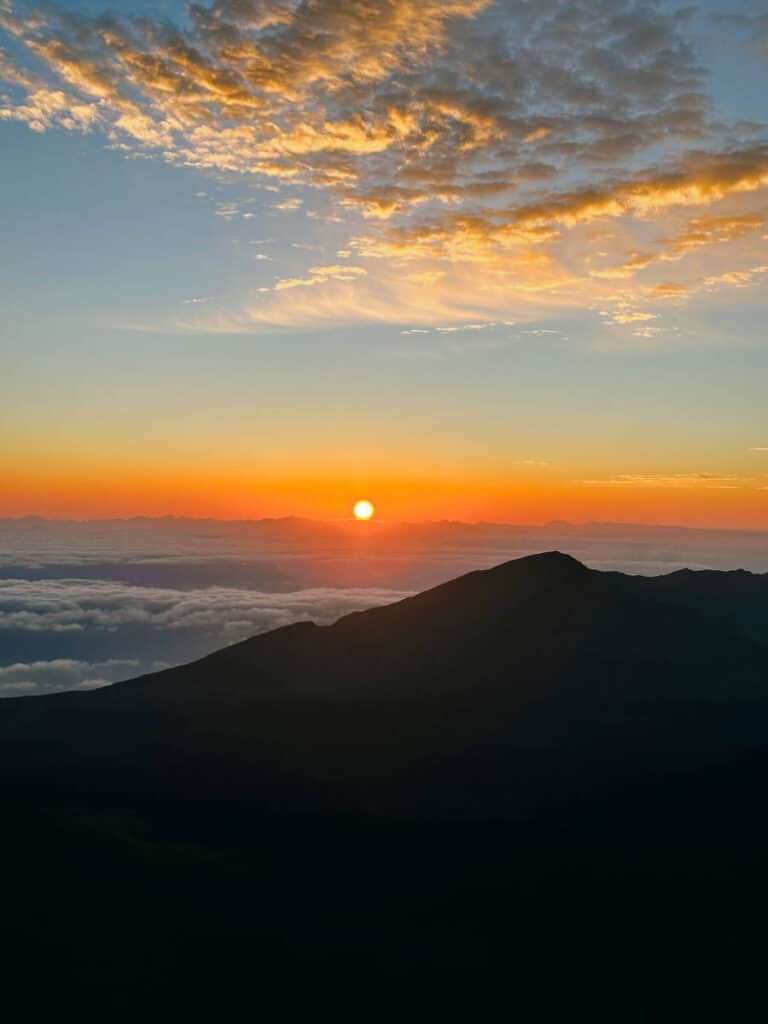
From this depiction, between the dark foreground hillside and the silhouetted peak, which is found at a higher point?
the silhouetted peak

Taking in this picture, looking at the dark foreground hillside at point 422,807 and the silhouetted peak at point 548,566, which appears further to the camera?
the silhouetted peak at point 548,566

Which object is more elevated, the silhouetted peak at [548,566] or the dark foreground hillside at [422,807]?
the silhouetted peak at [548,566]

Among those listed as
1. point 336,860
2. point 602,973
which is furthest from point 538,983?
point 336,860

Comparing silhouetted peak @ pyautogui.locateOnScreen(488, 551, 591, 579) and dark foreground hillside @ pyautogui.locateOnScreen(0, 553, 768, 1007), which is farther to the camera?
silhouetted peak @ pyautogui.locateOnScreen(488, 551, 591, 579)

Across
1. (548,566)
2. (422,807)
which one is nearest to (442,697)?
(422,807)

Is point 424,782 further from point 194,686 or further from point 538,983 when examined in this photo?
point 194,686

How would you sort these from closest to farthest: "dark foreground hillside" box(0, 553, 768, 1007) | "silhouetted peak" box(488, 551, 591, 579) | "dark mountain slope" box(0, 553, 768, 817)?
"dark foreground hillside" box(0, 553, 768, 1007) < "dark mountain slope" box(0, 553, 768, 817) < "silhouetted peak" box(488, 551, 591, 579)

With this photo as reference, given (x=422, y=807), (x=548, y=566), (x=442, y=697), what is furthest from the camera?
(x=548, y=566)

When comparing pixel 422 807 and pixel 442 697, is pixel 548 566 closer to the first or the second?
pixel 442 697
